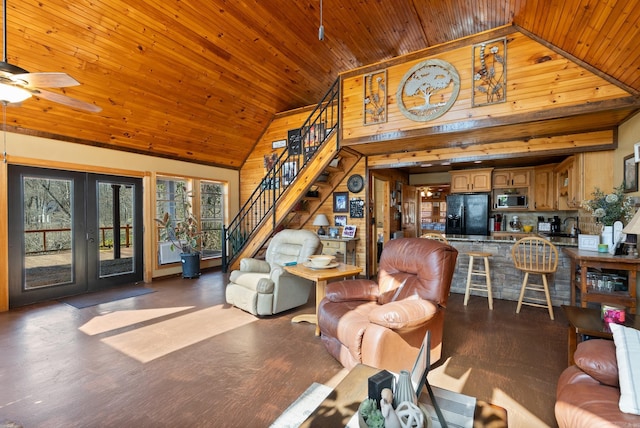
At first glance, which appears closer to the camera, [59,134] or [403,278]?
[403,278]

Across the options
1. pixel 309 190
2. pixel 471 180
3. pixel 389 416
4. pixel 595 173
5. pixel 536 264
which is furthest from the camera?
pixel 471 180

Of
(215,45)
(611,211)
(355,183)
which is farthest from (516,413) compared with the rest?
(215,45)

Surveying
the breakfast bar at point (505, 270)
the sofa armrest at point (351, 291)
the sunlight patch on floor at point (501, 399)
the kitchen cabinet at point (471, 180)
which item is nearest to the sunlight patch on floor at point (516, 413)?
the sunlight patch on floor at point (501, 399)

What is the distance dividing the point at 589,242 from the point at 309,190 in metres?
4.10

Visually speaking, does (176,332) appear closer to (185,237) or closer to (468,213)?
(185,237)

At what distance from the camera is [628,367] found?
4.66ft

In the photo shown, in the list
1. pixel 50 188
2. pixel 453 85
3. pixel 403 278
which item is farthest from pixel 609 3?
pixel 50 188

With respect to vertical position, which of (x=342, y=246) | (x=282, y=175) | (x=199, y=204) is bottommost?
(x=342, y=246)

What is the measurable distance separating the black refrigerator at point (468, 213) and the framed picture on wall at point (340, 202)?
246 cm

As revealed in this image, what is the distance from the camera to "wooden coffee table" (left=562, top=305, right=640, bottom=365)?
195cm

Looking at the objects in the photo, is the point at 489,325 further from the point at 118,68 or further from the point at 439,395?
the point at 118,68

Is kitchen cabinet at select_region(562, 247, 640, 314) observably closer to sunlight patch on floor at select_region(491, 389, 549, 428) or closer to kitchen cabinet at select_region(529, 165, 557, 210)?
sunlight patch on floor at select_region(491, 389, 549, 428)

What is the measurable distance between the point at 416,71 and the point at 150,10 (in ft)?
11.4

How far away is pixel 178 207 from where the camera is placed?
653cm
